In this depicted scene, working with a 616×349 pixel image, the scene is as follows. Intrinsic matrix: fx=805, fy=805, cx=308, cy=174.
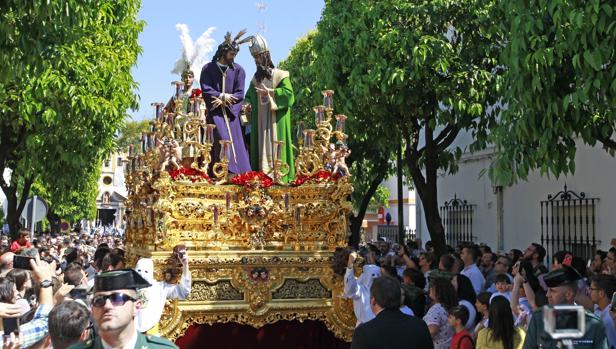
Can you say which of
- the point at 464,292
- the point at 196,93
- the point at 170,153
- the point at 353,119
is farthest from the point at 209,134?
A: the point at 353,119

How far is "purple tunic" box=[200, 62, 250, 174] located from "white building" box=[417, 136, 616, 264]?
17.8 feet

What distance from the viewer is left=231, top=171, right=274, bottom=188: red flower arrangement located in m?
9.59

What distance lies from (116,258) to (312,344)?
260 centimetres

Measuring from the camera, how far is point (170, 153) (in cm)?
931

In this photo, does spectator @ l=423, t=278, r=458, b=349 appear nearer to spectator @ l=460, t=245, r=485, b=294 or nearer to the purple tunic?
spectator @ l=460, t=245, r=485, b=294

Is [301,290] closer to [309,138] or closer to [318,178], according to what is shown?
[318,178]

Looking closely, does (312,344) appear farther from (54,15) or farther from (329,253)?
(54,15)

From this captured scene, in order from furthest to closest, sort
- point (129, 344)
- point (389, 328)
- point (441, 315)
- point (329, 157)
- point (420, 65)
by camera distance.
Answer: point (420, 65) → point (329, 157) → point (441, 315) → point (389, 328) → point (129, 344)

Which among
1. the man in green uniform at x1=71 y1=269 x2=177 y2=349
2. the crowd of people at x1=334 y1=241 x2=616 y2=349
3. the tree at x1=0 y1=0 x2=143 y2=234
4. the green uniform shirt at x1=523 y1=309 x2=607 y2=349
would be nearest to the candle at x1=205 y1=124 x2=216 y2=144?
the crowd of people at x1=334 y1=241 x2=616 y2=349

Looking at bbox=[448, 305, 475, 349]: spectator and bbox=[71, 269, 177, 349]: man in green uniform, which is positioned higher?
bbox=[71, 269, 177, 349]: man in green uniform

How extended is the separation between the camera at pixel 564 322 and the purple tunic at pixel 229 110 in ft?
23.6

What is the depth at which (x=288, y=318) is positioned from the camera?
31.2ft

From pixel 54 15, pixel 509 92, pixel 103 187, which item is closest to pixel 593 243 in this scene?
pixel 509 92

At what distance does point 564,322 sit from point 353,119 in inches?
533
